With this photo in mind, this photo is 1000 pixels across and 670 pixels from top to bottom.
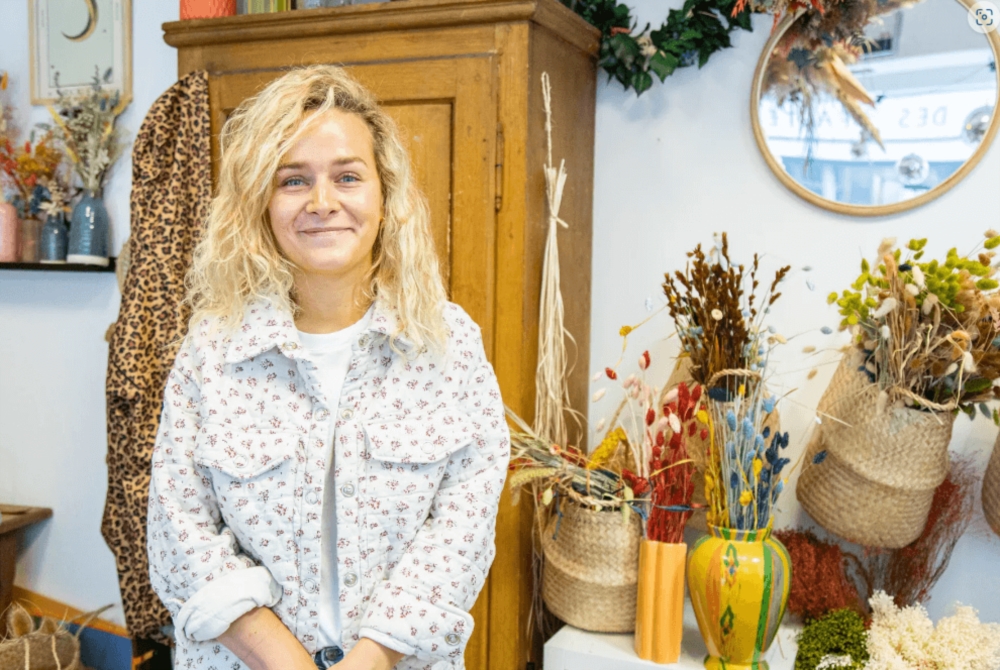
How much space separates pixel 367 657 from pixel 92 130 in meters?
2.22

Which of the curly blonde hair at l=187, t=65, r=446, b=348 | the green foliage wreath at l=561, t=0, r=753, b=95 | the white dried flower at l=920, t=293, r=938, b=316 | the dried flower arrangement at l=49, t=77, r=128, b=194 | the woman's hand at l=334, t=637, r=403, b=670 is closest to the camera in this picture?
the woman's hand at l=334, t=637, r=403, b=670

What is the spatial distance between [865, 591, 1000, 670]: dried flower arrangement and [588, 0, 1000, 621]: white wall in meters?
0.33

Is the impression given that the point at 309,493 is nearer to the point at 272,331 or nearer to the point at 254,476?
the point at 254,476

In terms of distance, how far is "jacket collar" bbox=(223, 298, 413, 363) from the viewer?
155 centimetres

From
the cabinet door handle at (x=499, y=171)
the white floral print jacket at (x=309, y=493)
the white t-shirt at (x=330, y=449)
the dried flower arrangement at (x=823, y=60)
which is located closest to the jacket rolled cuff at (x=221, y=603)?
the white floral print jacket at (x=309, y=493)

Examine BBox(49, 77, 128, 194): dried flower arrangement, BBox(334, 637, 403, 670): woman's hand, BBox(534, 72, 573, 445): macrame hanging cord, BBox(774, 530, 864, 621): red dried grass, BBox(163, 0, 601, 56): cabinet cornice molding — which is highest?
BBox(163, 0, 601, 56): cabinet cornice molding

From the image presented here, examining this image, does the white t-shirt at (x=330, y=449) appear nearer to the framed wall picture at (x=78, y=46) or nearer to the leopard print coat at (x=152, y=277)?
the leopard print coat at (x=152, y=277)

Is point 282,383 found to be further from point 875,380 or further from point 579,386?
point 875,380

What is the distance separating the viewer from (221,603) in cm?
145

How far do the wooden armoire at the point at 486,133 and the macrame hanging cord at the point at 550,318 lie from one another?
2 cm

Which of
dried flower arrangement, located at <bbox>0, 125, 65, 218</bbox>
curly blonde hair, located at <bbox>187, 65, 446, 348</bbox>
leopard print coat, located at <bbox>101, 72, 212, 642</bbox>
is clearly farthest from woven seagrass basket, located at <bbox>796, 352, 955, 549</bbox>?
dried flower arrangement, located at <bbox>0, 125, 65, 218</bbox>

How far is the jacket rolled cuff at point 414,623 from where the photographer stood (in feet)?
4.82

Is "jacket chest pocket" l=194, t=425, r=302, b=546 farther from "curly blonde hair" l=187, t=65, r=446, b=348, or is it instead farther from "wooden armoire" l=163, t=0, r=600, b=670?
"wooden armoire" l=163, t=0, r=600, b=670

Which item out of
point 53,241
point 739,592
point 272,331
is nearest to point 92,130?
point 53,241
